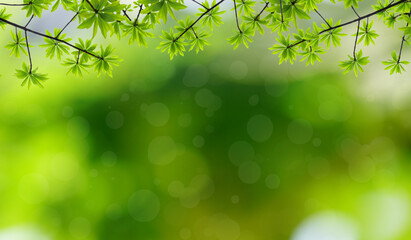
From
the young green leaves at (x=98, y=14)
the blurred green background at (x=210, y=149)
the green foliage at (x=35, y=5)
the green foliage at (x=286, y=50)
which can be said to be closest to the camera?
the young green leaves at (x=98, y=14)

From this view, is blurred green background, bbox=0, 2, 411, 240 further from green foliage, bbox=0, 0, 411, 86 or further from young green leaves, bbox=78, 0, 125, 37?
young green leaves, bbox=78, 0, 125, 37

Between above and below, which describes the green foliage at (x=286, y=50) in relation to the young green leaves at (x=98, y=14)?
above

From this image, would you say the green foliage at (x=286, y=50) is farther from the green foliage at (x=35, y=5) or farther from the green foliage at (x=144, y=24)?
the green foliage at (x=35, y=5)

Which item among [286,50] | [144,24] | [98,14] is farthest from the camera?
[286,50]

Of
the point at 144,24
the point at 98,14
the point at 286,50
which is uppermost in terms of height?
the point at 286,50

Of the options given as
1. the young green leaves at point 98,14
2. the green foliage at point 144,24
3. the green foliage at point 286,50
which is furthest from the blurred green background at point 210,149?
the young green leaves at point 98,14

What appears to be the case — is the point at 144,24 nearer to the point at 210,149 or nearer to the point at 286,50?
the point at 286,50

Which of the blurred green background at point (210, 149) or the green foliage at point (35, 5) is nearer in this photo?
the green foliage at point (35, 5)

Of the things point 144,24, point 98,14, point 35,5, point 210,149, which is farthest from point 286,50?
point 210,149

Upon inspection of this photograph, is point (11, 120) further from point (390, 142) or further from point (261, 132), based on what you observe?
point (390, 142)

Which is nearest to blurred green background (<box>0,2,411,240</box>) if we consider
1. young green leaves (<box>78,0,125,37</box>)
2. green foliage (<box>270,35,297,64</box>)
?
green foliage (<box>270,35,297,64</box>)
